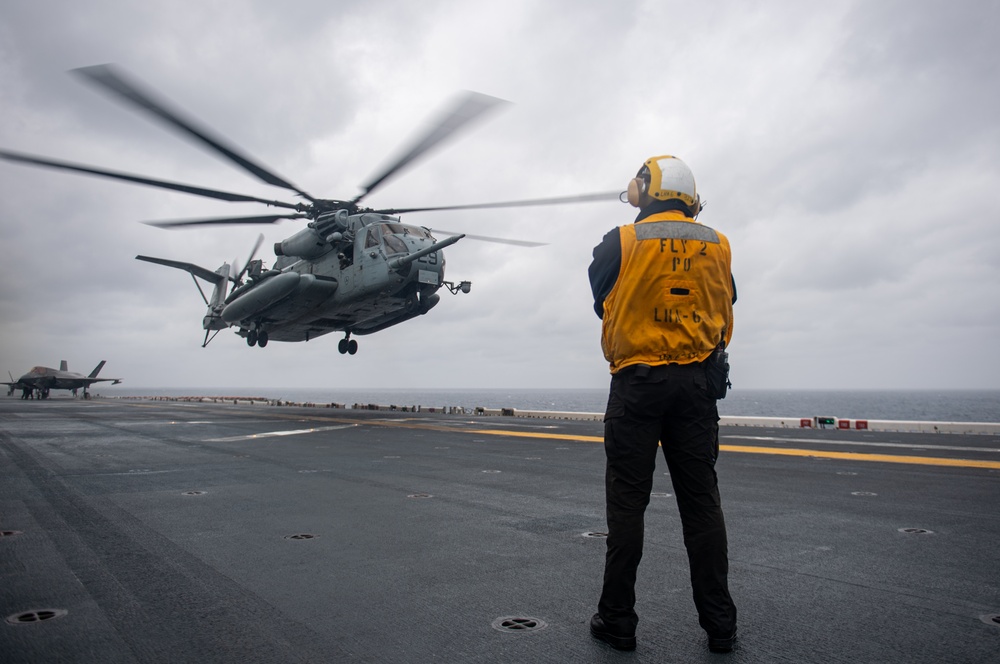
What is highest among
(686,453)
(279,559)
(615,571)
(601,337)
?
(601,337)

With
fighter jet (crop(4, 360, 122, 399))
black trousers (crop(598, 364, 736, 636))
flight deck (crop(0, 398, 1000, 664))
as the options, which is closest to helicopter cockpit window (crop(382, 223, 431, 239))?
flight deck (crop(0, 398, 1000, 664))

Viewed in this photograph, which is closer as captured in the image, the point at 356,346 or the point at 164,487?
the point at 164,487

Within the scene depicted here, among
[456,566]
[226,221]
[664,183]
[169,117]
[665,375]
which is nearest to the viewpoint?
[665,375]

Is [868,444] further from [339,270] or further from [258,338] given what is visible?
[258,338]

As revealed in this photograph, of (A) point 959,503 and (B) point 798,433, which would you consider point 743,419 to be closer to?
(B) point 798,433

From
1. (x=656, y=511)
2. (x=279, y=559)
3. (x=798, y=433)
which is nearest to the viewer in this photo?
(x=279, y=559)

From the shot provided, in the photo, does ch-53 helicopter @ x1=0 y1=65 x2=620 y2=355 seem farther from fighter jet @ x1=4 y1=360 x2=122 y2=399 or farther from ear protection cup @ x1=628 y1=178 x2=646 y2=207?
fighter jet @ x1=4 y1=360 x2=122 y2=399

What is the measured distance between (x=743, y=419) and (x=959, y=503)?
1388 centimetres

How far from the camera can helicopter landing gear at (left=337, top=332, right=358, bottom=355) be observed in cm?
2350

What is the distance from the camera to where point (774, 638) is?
8.38ft

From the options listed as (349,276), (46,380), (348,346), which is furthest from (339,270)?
(46,380)

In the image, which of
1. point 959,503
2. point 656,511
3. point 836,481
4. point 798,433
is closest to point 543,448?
point 836,481

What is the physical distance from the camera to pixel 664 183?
313cm

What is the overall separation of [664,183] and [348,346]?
21.6 m
